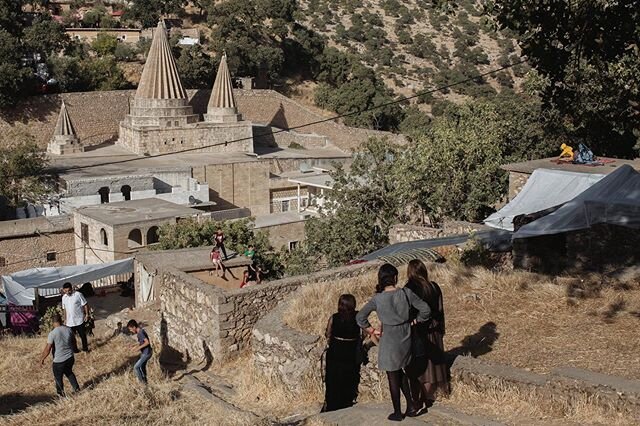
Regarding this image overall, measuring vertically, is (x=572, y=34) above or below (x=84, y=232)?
above

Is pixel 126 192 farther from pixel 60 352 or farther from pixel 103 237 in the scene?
pixel 60 352

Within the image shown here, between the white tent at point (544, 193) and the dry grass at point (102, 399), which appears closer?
the dry grass at point (102, 399)

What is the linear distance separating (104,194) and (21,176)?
8.74 ft

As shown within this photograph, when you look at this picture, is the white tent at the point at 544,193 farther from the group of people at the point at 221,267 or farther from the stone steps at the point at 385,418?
the stone steps at the point at 385,418

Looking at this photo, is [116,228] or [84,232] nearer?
[116,228]

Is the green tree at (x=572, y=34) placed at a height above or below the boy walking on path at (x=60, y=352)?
above

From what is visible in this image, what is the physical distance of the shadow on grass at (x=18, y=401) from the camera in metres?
7.21

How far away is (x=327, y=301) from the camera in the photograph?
304 inches

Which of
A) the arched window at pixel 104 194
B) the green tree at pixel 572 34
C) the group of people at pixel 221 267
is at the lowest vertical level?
the arched window at pixel 104 194

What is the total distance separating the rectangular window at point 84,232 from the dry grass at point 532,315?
13916 mm

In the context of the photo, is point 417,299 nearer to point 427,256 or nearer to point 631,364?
point 631,364

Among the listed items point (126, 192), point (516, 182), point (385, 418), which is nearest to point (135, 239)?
point (126, 192)

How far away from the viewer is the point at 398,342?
16.9 feet

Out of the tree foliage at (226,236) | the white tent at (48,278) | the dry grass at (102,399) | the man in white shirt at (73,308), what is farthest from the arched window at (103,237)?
the man in white shirt at (73,308)
